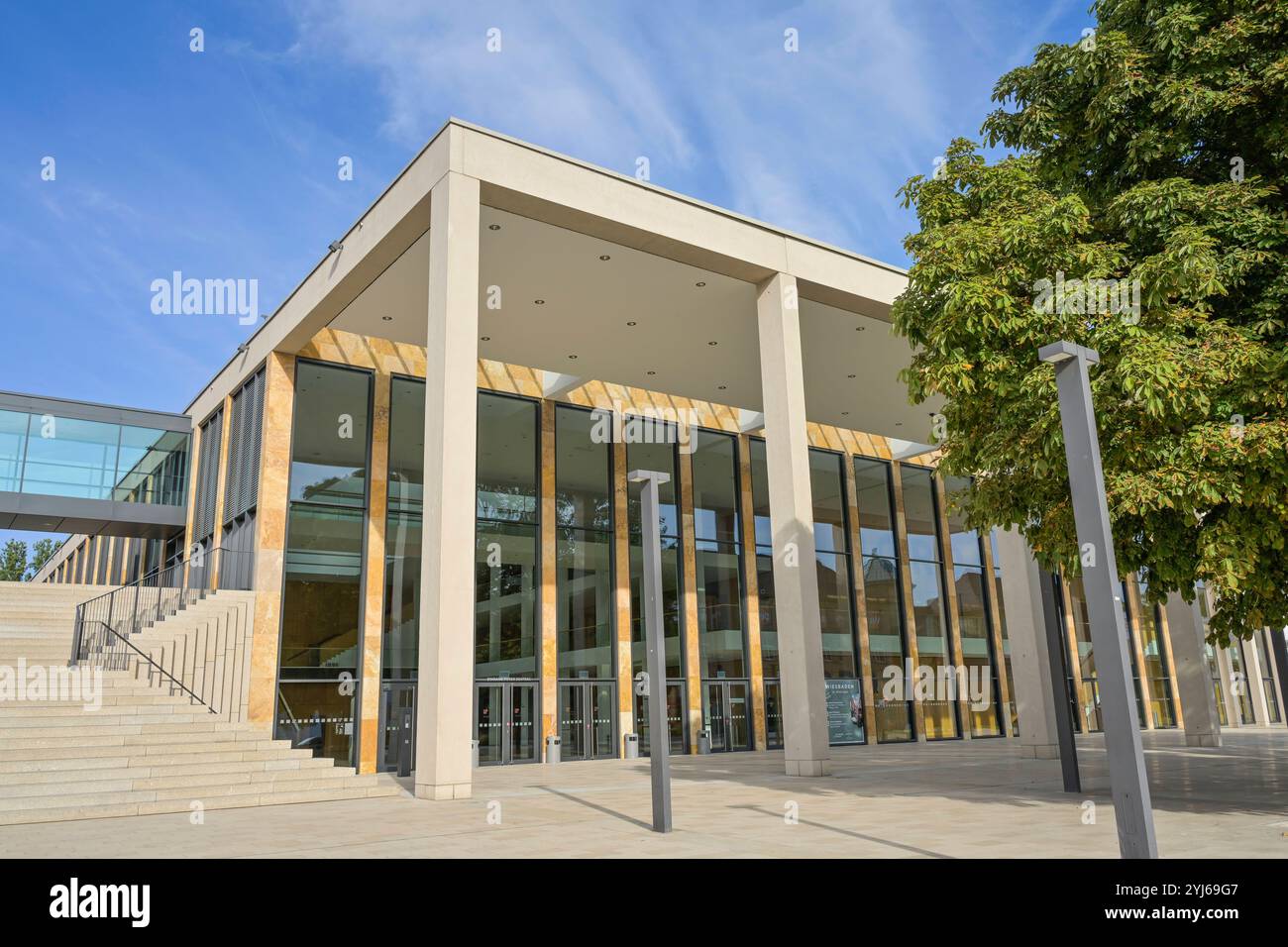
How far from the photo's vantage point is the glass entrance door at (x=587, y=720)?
894 inches

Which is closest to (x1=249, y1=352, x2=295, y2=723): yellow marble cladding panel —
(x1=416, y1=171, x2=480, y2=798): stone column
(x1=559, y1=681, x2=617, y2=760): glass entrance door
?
(x1=559, y1=681, x2=617, y2=760): glass entrance door

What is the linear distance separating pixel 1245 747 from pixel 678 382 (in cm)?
1626

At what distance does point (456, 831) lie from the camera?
9492 mm

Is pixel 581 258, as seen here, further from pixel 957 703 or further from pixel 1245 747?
pixel 957 703

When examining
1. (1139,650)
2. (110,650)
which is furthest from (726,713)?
(1139,650)

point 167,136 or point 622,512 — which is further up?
point 167,136

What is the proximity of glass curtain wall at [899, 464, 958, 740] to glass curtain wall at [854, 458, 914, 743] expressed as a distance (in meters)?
0.78

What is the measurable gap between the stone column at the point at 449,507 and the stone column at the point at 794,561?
591 centimetres

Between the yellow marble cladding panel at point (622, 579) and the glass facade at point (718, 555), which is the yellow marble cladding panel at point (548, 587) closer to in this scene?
the yellow marble cladding panel at point (622, 579)

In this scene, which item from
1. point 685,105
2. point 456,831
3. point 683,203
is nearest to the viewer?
point 456,831

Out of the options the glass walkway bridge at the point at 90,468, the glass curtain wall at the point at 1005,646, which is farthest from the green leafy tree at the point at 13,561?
the glass curtain wall at the point at 1005,646

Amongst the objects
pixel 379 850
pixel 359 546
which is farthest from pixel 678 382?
pixel 379 850

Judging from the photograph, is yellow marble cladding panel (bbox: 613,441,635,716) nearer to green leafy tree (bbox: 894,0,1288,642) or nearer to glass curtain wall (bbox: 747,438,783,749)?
glass curtain wall (bbox: 747,438,783,749)

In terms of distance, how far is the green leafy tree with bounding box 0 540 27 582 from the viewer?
216ft
